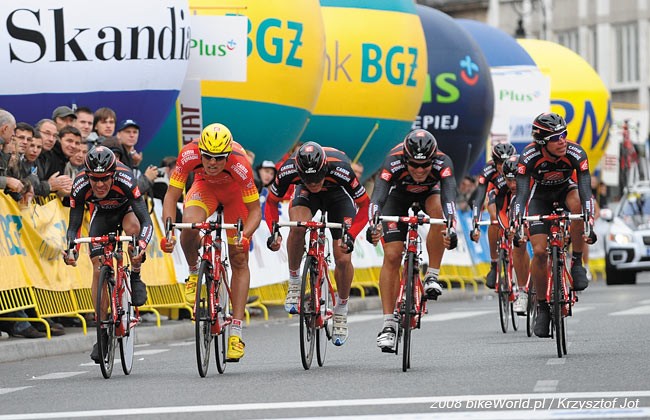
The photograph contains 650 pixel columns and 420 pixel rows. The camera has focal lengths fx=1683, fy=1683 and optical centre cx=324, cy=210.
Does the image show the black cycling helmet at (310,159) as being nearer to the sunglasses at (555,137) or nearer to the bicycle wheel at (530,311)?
the sunglasses at (555,137)

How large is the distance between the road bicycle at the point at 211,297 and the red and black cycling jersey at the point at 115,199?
41cm

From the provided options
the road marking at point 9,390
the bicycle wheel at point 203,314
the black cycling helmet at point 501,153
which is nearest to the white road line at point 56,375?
the road marking at point 9,390

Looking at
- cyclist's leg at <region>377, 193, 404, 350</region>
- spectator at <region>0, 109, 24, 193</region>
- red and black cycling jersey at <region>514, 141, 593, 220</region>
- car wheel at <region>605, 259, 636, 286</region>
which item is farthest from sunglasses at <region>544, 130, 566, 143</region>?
car wheel at <region>605, 259, 636, 286</region>

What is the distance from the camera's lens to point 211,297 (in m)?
12.6

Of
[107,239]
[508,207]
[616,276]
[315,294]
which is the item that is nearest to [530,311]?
[508,207]

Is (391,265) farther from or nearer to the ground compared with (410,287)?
farther from the ground

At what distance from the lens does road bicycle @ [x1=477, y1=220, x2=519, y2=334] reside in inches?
699

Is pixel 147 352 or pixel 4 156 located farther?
pixel 147 352

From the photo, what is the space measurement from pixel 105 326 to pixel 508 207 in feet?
22.7

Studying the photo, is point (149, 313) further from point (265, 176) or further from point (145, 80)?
point (265, 176)

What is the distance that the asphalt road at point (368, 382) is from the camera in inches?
385

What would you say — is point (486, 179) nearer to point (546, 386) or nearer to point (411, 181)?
point (411, 181)

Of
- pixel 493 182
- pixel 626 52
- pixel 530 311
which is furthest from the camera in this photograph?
pixel 626 52

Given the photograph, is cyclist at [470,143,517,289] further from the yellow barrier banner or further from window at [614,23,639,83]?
window at [614,23,639,83]
